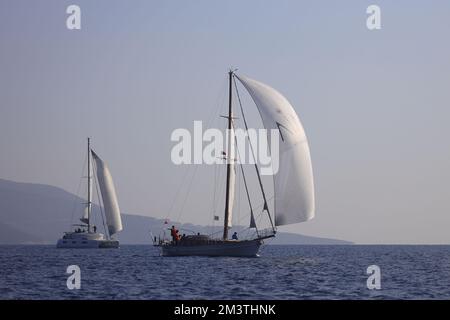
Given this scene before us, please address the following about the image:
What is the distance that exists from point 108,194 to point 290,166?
7641 centimetres

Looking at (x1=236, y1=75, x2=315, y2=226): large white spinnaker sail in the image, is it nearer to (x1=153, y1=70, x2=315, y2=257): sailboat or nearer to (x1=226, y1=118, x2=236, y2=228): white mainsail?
(x1=153, y1=70, x2=315, y2=257): sailboat

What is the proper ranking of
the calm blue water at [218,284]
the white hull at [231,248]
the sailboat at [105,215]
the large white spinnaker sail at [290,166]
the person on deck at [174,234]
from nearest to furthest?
the calm blue water at [218,284] → the large white spinnaker sail at [290,166] → the white hull at [231,248] → the person on deck at [174,234] → the sailboat at [105,215]

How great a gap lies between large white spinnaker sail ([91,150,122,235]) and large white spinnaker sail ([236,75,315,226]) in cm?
7144

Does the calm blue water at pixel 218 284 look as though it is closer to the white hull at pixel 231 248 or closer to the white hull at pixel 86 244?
the white hull at pixel 231 248

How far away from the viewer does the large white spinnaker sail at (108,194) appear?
132m

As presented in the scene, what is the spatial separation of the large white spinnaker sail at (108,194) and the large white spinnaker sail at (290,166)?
71.4 m

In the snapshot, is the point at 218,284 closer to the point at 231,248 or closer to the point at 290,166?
the point at 290,166

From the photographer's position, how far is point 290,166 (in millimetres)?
63156

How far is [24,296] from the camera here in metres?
38.8

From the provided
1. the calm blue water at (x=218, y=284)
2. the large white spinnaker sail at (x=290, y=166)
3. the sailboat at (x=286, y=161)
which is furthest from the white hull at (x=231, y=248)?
the calm blue water at (x=218, y=284)

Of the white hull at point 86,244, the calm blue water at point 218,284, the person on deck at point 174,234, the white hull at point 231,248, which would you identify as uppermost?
the person on deck at point 174,234

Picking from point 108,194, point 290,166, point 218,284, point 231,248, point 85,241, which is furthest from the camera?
point 85,241

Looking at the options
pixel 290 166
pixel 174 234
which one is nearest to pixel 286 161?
pixel 290 166

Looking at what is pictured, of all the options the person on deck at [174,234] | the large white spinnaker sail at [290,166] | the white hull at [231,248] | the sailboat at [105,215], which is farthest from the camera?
the sailboat at [105,215]
